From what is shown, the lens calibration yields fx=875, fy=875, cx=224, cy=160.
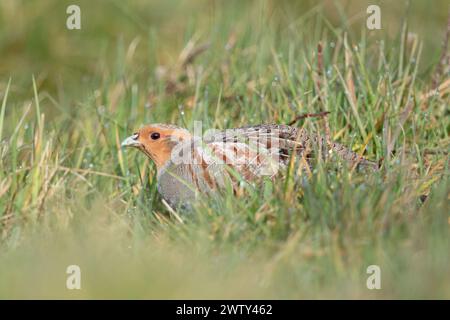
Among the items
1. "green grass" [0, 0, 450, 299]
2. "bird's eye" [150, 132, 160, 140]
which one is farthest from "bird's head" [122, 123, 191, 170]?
"green grass" [0, 0, 450, 299]

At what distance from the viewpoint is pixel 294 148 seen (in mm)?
4258

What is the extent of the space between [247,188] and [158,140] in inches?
32.7

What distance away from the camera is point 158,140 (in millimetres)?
4855

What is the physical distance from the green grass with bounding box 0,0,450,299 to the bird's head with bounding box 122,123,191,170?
0.19 meters

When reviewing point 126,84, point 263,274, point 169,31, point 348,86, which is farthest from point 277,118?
point 169,31

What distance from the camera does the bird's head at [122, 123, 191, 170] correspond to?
15.9 feet

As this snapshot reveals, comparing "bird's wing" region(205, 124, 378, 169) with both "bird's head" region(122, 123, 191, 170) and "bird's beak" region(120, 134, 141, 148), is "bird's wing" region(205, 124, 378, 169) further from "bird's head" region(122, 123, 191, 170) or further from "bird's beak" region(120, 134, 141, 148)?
"bird's beak" region(120, 134, 141, 148)

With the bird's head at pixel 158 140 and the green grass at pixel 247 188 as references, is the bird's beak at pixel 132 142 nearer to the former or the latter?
the bird's head at pixel 158 140

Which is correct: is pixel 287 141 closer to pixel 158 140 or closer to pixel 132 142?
pixel 158 140

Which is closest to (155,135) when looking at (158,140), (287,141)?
(158,140)

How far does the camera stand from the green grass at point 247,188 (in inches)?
140

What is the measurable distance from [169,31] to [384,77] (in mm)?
4303

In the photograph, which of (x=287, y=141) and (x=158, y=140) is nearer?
(x=287, y=141)

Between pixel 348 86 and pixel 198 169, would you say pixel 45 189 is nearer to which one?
pixel 198 169
